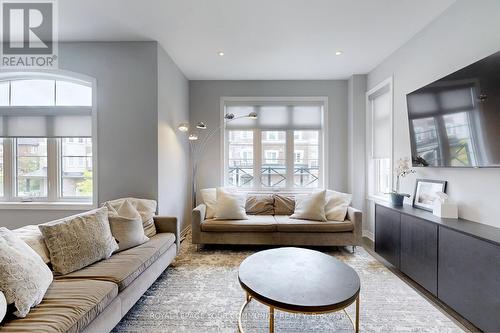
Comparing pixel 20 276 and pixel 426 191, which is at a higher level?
pixel 426 191

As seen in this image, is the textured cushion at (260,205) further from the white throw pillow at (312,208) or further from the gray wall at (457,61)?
the gray wall at (457,61)

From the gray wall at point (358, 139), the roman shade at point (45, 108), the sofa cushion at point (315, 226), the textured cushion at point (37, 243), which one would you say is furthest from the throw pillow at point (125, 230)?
the gray wall at point (358, 139)

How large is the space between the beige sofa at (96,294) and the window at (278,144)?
2.46 metres

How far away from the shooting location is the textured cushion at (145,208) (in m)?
2.57

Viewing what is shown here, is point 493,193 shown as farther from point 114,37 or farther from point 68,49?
point 68,49

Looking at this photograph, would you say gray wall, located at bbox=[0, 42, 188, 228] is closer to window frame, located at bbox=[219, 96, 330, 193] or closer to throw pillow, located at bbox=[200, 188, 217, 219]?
throw pillow, located at bbox=[200, 188, 217, 219]

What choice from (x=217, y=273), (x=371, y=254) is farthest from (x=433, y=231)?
(x=217, y=273)

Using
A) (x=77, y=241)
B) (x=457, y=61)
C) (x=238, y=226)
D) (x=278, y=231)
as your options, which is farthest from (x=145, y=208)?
(x=457, y=61)

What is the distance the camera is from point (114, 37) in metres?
2.92

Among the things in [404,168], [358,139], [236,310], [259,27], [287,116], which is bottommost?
[236,310]

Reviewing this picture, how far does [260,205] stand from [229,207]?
2.05ft

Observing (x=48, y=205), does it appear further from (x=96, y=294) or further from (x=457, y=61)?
(x=457, y=61)

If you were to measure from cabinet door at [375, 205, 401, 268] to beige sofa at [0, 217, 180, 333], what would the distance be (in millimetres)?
2519

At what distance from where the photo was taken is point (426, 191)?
8.41 ft
